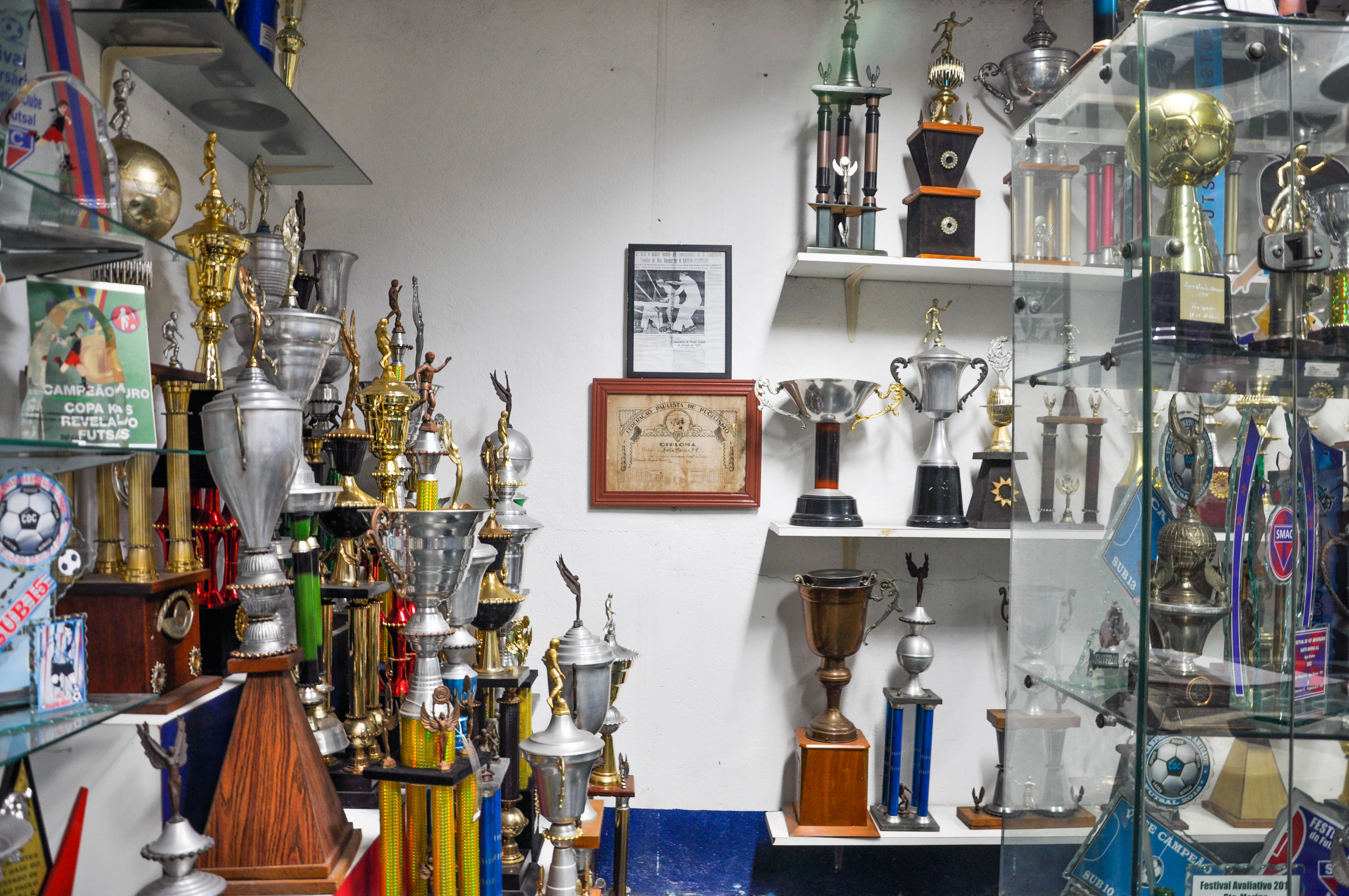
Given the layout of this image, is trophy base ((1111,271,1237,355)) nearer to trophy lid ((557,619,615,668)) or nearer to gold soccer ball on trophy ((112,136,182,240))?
trophy lid ((557,619,615,668))

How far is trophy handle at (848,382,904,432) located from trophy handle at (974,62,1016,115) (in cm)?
87

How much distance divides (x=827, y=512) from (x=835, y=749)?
24.5 inches

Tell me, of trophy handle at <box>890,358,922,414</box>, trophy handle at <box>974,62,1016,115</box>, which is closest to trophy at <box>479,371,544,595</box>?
trophy handle at <box>890,358,922,414</box>

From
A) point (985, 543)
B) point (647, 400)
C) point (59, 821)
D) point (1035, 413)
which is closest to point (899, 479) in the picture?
point (985, 543)

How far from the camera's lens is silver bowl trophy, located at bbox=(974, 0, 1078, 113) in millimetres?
2434

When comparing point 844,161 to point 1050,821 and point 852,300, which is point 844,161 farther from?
point 1050,821

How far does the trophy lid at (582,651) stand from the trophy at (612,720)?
18cm

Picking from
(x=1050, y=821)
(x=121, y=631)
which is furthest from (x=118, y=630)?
(x=1050, y=821)

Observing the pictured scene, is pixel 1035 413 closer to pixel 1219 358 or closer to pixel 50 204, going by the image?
pixel 1219 358

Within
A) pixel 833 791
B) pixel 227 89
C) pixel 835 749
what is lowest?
pixel 833 791

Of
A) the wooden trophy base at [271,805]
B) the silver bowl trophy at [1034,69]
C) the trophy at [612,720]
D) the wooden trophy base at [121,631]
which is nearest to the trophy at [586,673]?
the trophy at [612,720]

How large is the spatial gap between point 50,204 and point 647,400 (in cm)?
→ 168

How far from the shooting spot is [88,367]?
1.05m

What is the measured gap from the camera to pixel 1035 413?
4.50ft
